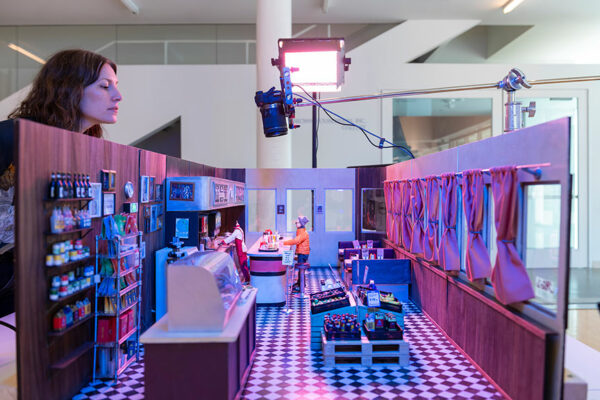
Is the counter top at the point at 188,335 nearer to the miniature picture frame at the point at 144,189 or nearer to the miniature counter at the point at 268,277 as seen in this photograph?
the miniature picture frame at the point at 144,189

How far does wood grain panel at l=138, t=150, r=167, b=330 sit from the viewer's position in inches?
225

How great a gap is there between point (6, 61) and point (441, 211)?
45.0 ft

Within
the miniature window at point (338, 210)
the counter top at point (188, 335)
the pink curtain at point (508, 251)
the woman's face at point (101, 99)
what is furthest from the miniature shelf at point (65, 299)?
the miniature window at point (338, 210)

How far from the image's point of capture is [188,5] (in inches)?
505

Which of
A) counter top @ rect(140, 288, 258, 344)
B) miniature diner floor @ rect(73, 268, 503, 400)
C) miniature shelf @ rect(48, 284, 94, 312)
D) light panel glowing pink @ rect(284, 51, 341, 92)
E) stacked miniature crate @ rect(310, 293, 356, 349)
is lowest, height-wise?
miniature diner floor @ rect(73, 268, 503, 400)

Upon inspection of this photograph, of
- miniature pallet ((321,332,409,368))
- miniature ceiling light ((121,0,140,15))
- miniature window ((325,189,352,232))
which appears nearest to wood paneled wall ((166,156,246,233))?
miniature window ((325,189,352,232))

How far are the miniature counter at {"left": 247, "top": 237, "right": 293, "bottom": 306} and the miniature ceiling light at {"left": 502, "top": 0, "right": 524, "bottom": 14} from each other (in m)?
9.84

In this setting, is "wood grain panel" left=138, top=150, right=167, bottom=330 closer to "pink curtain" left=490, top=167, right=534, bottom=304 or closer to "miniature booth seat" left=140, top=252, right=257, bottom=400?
"miniature booth seat" left=140, top=252, right=257, bottom=400

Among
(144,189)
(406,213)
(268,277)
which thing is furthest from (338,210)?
(144,189)

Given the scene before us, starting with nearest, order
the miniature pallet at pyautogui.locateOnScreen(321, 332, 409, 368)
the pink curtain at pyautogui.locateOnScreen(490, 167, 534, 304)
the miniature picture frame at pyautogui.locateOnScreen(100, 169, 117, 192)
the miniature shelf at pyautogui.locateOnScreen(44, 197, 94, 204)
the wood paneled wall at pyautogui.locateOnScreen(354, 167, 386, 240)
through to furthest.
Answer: the miniature shelf at pyautogui.locateOnScreen(44, 197, 94, 204)
the pink curtain at pyautogui.locateOnScreen(490, 167, 534, 304)
the miniature picture frame at pyautogui.locateOnScreen(100, 169, 117, 192)
the miniature pallet at pyautogui.locateOnScreen(321, 332, 409, 368)
the wood paneled wall at pyautogui.locateOnScreen(354, 167, 386, 240)

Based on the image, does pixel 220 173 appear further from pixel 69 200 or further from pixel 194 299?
pixel 194 299

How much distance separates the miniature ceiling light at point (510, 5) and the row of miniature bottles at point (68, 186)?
40.1 ft

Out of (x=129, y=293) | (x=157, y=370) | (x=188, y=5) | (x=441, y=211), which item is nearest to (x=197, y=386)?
(x=157, y=370)

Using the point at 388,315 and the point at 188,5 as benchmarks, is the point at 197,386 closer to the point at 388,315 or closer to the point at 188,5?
the point at 388,315
